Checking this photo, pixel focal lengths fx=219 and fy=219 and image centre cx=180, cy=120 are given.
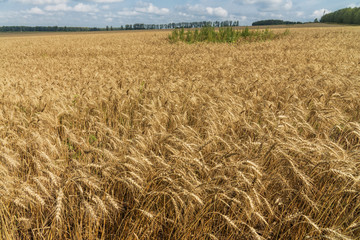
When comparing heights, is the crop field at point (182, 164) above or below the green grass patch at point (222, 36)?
below

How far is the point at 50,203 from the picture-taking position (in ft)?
6.03

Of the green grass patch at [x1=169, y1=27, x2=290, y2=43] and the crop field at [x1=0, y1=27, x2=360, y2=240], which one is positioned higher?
the green grass patch at [x1=169, y1=27, x2=290, y2=43]

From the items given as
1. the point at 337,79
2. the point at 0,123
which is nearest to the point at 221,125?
the point at 0,123

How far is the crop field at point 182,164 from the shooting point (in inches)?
64.6

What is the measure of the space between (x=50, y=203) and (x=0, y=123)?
2266 mm

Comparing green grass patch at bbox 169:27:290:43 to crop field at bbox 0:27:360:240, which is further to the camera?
green grass patch at bbox 169:27:290:43

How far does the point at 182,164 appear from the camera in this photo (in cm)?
194

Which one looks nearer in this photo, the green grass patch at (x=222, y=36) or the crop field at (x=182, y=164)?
the crop field at (x=182, y=164)

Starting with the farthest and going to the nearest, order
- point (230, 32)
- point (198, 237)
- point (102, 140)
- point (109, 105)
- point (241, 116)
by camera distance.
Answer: point (230, 32) → point (109, 105) → point (241, 116) → point (102, 140) → point (198, 237)

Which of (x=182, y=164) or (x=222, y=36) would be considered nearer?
(x=182, y=164)

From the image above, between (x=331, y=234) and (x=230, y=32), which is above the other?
(x=230, y=32)

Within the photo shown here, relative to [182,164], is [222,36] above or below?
above

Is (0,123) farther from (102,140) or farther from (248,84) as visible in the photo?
(248,84)

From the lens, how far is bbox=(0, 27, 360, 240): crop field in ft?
5.38
